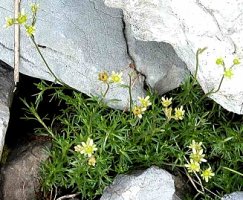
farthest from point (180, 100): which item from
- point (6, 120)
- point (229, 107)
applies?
point (6, 120)

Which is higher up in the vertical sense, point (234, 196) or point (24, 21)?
point (24, 21)

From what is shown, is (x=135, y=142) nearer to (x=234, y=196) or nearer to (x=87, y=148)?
(x=87, y=148)

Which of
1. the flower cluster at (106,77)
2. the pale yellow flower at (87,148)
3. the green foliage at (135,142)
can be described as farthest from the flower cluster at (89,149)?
the flower cluster at (106,77)

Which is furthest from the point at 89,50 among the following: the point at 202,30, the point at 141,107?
the point at 202,30

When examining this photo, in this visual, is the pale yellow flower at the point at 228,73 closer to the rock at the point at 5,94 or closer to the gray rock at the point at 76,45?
the gray rock at the point at 76,45

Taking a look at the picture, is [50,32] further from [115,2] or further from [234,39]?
[234,39]

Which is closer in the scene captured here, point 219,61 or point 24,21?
point 219,61
